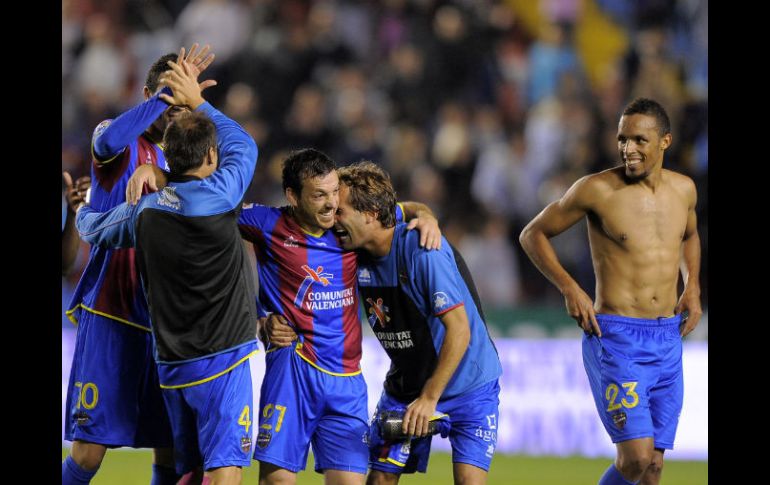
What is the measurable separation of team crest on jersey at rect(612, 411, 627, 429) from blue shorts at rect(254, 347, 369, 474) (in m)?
1.61

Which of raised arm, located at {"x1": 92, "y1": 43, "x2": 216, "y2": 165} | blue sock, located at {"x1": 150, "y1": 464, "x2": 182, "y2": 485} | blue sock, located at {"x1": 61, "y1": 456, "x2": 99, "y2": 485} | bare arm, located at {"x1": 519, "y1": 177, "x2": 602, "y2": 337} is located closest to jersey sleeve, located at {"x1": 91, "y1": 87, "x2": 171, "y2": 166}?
raised arm, located at {"x1": 92, "y1": 43, "x2": 216, "y2": 165}

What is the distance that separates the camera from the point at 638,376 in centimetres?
618

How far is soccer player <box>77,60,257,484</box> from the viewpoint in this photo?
16.5 ft

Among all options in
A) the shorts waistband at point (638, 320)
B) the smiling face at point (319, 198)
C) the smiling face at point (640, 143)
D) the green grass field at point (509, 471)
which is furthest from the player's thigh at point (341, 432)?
the green grass field at point (509, 471)

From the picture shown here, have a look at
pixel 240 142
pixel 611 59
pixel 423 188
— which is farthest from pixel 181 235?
pixel 611 59

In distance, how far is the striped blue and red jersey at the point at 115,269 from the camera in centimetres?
559

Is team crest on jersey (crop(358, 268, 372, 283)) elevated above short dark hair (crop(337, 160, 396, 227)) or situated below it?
below

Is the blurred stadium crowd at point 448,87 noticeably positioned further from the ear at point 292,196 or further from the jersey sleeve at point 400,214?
the ear at point 292,196

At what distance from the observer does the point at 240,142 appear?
5.30 meters

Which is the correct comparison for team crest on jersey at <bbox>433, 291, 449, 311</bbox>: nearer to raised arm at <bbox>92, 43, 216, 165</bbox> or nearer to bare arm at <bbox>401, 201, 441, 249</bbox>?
bare arm at <bbox>401, 201, 441, 249</bbox>

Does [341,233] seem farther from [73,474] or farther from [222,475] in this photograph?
[73,474]

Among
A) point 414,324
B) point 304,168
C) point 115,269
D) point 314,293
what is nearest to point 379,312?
point 414,324

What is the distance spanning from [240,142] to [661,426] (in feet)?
10.1
